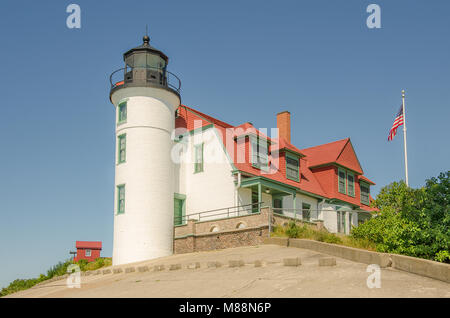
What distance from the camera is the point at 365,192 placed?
129ft

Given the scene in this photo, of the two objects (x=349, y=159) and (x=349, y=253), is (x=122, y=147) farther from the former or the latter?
(x=349, y=159)

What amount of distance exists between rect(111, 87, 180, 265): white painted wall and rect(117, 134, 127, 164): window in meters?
0.32

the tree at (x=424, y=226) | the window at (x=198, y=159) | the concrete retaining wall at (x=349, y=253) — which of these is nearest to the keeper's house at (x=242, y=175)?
the window at (x=198, y=159)

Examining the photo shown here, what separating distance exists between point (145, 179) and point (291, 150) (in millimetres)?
9434

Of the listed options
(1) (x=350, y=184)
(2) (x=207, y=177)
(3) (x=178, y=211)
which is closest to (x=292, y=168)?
(2) (x=207, y=177)

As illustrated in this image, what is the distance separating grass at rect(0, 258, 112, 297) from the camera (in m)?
27.5

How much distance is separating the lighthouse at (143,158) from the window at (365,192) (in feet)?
55.7

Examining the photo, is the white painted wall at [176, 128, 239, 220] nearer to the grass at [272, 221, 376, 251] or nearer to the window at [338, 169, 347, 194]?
the grass at [272, 221, 376, 251]

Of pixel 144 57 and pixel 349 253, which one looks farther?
pixel 144 57

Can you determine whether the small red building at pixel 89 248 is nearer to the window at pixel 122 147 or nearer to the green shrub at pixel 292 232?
the window at pixel 122 147

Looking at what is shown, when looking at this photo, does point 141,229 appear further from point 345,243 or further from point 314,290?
point 314,290

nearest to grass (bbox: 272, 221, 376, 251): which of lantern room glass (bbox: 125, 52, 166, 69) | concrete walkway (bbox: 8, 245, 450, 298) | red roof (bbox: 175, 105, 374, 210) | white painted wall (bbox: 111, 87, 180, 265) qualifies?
concrete walkway (bbox: 8, 245, 450, 298)
